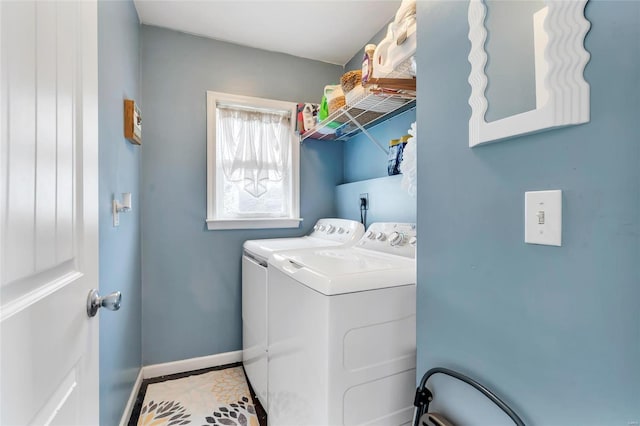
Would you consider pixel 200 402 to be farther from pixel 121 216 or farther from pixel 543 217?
pixel 543 217

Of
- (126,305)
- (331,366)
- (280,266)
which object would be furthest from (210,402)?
(331,366)

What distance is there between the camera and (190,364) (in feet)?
7.05

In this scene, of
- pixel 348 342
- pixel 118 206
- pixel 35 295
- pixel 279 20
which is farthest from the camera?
pixel 279 20

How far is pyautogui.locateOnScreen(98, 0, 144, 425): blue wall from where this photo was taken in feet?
3.97

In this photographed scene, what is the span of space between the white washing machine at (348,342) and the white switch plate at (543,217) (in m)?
0.53

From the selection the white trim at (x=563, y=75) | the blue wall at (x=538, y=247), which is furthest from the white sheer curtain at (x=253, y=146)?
the white trim at (x=563, y=75)

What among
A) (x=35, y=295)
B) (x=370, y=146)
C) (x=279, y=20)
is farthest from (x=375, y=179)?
(x=35, y=295)

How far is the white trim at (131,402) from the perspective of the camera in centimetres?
156

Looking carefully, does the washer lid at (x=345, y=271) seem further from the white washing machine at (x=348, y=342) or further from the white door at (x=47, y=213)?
the white door at (x=47, y=213)

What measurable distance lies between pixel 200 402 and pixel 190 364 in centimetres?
41

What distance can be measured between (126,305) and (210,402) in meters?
0.81

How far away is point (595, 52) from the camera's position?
526 millimetres

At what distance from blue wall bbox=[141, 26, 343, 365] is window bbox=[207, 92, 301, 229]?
77 mm

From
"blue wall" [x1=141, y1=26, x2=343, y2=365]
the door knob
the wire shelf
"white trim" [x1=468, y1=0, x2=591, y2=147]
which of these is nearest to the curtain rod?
"blue wall" [x1=141, y1=26, x2=343, y2=365]
